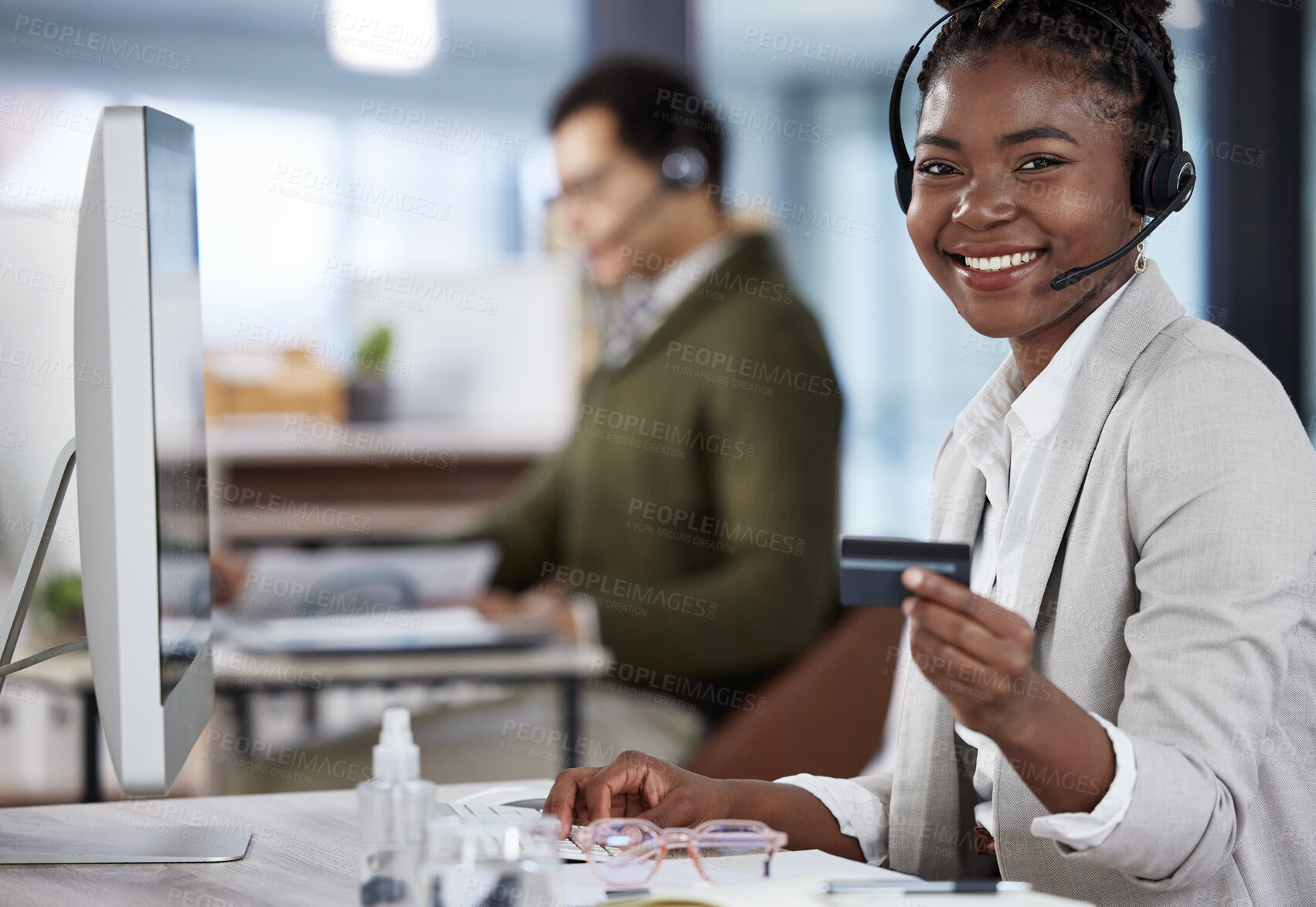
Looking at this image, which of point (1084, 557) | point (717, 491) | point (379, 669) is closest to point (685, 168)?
point (717, 491)

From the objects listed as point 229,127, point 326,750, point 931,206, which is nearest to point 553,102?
point 326,750

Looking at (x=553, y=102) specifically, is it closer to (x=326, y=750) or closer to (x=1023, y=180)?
(x=326, y=750)

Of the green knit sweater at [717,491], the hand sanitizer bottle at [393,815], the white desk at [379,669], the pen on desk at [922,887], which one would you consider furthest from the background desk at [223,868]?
the green knit sweater at [717,491]

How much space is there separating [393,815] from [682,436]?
1702 mm

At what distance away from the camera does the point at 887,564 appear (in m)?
0.65

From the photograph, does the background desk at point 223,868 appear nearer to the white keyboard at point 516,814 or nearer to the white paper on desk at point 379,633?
the white keyboard at point 516,814

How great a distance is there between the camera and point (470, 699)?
2736 mm

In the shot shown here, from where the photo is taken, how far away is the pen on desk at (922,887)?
67 centimetres

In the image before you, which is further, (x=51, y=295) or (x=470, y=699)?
(x=470, y=699)

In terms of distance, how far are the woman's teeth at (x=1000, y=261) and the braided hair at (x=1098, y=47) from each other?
4.2 inches

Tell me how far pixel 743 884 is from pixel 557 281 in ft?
10.3

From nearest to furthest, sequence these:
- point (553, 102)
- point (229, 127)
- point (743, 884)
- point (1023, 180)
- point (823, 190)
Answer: point (743, 884), point (1023, 180), point (553, 102), point (229, 127), point (823, 190)

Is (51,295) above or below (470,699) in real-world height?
above

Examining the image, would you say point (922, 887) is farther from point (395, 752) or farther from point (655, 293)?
point (655, 293)
